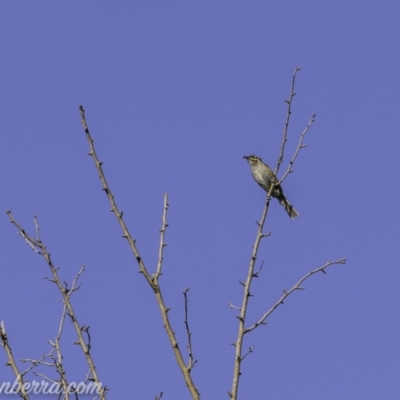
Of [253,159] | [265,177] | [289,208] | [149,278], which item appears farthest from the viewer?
[253,159]

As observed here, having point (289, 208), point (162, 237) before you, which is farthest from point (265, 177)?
point (162, 237)

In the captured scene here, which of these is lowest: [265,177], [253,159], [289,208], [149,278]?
[149,278]

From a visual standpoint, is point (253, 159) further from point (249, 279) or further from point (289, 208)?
point (249, 279)

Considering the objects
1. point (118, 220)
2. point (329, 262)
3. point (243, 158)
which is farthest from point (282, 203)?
point (118, 220)

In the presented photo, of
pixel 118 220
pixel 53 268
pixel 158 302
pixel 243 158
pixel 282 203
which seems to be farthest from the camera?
pixel 243 158

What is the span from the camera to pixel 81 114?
13.2ft

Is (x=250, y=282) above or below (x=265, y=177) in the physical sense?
below

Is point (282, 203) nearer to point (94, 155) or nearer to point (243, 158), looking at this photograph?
point (243, 158)

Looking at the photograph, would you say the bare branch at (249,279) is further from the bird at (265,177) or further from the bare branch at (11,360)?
the bird at (265,177)

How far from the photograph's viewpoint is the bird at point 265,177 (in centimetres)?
1235

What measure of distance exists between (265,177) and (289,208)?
1.05 metres

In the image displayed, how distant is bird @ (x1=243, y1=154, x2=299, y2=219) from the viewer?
12352 mm

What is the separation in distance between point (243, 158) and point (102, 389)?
10597 mm

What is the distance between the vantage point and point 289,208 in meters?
12.3
